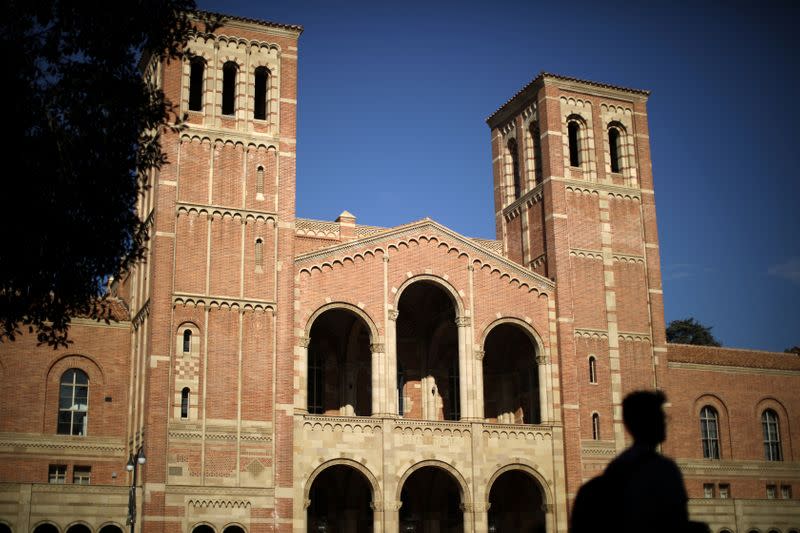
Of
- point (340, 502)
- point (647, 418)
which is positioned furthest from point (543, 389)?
point (647, 418)

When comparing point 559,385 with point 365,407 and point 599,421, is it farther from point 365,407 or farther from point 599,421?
point 365,407

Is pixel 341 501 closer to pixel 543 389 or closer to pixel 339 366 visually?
pixel 339 366

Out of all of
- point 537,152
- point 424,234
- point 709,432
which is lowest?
point 709,432

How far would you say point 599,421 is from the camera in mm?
40406

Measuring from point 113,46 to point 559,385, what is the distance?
25.9m

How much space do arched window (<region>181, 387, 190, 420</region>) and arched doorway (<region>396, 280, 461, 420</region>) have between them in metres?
10.5

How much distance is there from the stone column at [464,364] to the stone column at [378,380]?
321cm

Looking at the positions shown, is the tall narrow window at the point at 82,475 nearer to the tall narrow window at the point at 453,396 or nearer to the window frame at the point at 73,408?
the window frame at the point at 73,408

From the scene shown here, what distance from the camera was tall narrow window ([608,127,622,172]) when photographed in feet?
148

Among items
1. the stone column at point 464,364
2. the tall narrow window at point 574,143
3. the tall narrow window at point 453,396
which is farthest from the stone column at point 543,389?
the tall narrow window at point 574,143

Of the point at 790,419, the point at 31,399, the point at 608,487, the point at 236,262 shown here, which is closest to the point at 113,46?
the point at 608,487

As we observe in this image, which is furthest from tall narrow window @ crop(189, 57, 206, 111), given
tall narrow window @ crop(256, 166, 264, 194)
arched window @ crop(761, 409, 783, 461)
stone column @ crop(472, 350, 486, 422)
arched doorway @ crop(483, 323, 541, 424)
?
arched window @ crop(761, 409, 783, 461)

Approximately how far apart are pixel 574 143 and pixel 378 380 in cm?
1523

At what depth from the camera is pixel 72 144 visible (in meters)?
17.1
